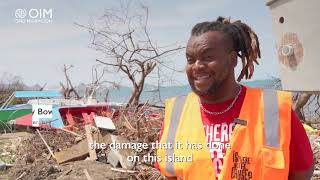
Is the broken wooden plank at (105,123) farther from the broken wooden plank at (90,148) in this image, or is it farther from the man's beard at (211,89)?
the man's beard at (211,89)

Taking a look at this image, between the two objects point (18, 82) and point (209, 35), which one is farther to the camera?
point (18, 82)

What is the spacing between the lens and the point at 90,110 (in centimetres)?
1041

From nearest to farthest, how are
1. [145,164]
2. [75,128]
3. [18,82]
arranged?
[145,164] < [75,128] < [18,82]

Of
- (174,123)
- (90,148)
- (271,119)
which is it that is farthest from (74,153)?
(271,119)

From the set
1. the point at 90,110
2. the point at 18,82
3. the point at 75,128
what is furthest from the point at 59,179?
the point at 18,82

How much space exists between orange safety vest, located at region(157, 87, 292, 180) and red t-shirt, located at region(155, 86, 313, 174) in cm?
→ 3

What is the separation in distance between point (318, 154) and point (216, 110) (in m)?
3.45

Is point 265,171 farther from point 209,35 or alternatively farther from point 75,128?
point 75,128

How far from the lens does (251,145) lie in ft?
6.46

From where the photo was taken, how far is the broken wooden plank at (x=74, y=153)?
7.00 m

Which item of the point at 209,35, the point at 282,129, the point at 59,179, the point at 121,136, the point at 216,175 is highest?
the point at 209,35

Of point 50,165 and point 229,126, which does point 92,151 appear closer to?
point 50,165

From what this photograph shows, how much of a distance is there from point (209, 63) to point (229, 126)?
33 centimetres

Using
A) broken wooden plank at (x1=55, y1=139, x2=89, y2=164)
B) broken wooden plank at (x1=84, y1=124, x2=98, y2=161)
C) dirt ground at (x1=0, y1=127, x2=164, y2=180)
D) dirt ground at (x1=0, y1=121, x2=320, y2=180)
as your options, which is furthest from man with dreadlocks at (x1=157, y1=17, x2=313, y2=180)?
broken wooden plank at (x1=55, y1=139, x2=89, y2=164)
